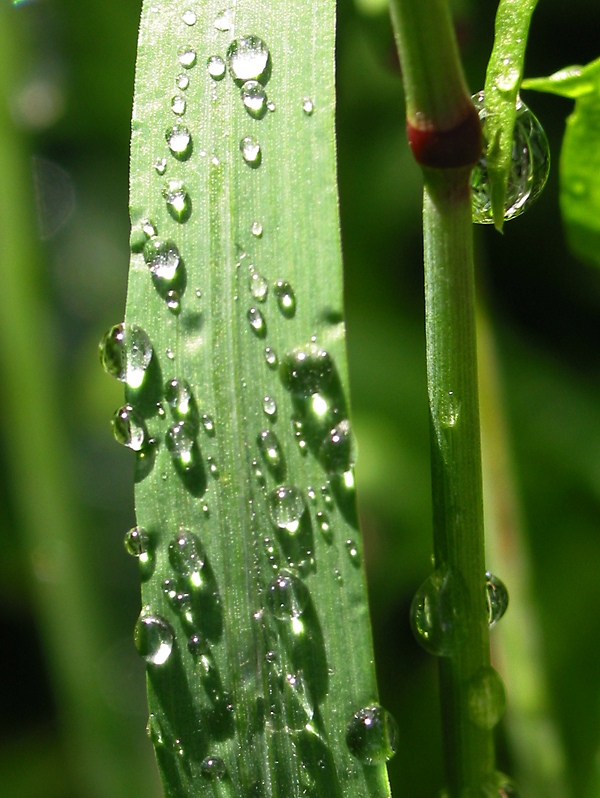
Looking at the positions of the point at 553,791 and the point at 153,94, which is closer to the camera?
→ the point at 153,94

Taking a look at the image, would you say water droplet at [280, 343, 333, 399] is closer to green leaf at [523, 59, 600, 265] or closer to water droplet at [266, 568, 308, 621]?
water droplet at [266, 568, 308, 621]

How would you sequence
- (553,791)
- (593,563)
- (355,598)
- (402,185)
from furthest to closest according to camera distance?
(402,185)
(593,563)
(553,791)
(355,598)

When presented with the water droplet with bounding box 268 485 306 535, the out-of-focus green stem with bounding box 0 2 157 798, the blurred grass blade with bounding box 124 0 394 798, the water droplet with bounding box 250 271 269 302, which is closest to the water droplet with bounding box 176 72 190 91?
the blurred grass blade with bounding box 124 0 394 798

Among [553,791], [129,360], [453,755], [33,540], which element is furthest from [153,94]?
[33,540]

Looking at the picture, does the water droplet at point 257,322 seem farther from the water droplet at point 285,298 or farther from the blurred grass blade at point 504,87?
the blurred grass blade at point 504,87

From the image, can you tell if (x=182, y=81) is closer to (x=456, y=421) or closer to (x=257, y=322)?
(x=257, y=322)

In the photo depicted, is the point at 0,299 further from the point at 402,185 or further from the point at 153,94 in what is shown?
the point at 153,94

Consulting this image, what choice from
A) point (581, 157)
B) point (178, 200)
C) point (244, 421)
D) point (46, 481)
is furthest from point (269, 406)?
point (46, 481)
